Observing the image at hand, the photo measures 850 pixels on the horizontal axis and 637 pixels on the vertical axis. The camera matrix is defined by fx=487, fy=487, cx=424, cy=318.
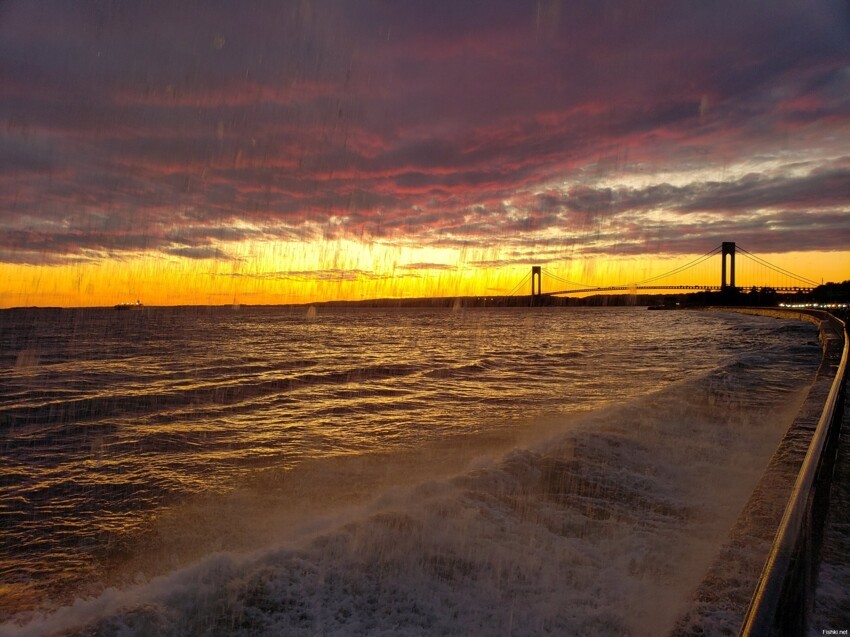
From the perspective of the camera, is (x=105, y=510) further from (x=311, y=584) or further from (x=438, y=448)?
(x=438, y=448)

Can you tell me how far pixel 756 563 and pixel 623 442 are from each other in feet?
16.1

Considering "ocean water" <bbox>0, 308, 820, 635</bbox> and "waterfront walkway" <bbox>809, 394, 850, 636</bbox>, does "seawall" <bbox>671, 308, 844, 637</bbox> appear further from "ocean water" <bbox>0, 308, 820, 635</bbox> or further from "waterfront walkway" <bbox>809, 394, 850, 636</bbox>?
"ocean water" <bbox>0, 308, 820, 635</bbox>

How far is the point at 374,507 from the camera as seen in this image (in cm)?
504

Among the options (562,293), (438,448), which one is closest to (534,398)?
(438,448)

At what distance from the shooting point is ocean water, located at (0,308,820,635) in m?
3.45

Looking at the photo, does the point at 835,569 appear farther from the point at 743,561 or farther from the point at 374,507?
the point at 374,507

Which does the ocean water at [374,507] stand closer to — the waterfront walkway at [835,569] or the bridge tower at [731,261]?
the waterfront walkway at [835,569]

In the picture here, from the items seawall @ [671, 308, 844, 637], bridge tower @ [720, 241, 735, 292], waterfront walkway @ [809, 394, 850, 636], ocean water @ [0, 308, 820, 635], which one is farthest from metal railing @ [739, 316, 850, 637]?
bridge tower @ [720, 241, 735, 292]

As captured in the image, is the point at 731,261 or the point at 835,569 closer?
the point at 835,569

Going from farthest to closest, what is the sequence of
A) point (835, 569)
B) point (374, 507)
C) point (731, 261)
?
point (731, 261)
point (374, 507)
point (835, 569)

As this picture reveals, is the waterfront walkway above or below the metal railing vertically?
below

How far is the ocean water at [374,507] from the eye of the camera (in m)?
3.45

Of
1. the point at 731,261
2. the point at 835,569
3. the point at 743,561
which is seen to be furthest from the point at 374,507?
the point at 731,261

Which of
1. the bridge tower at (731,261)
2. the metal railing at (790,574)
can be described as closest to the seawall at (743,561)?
the metal railing at (790,574)
